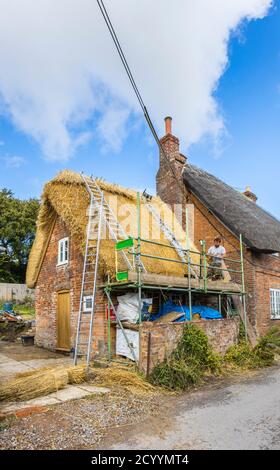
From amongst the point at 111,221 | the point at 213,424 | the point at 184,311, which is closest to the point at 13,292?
the point at 111,221

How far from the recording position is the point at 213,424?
205 inches

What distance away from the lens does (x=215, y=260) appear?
11867 mm

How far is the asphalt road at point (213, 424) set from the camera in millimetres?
4504

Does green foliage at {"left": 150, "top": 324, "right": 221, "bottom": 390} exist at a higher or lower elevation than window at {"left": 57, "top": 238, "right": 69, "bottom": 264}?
lower

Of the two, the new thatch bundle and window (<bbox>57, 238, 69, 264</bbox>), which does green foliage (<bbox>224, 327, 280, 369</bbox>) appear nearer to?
the new thatch bundle

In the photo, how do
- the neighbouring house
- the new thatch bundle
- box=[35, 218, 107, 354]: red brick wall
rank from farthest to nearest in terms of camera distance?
the neighbouring house → box=[35, 218, 107, 354]: red brick wall → the new thatch bundle

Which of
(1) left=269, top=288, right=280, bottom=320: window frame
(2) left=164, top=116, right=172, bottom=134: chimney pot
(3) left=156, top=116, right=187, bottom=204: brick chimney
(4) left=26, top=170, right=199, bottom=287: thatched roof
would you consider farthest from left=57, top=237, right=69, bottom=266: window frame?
(1) left=269, top=288, right=280, bottom=320: window frame

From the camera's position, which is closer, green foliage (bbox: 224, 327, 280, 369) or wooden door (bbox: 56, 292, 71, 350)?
green foliage (bbox: 224, 327, 280, 369)

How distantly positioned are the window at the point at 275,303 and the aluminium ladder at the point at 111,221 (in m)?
7.31

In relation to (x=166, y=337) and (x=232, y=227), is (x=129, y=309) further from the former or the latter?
(x=232, y=227)

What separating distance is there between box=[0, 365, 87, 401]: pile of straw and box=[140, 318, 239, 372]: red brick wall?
1.49 meters

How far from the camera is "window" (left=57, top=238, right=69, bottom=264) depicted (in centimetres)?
1228

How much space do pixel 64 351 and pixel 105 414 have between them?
6.67 m

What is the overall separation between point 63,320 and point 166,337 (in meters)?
5.26
